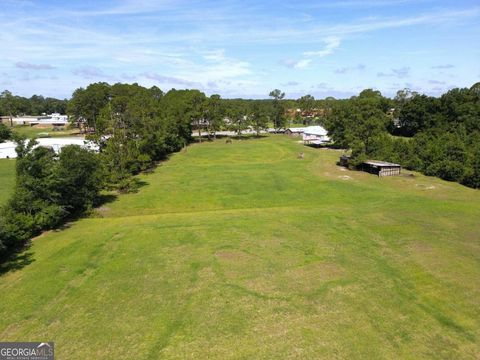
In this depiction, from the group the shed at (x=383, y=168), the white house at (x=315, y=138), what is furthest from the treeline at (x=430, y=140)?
the white house at (x=315, y=138)

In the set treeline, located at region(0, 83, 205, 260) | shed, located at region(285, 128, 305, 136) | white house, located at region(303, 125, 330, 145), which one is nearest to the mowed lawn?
treeline, located at region(0, 83, 205, 260)

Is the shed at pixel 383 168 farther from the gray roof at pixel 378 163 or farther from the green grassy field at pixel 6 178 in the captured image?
the green grassy field at pixel 6 178

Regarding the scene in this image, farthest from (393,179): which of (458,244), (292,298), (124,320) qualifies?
(124,320)

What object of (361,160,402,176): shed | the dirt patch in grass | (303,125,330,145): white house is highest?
(303,125,330,145): white house

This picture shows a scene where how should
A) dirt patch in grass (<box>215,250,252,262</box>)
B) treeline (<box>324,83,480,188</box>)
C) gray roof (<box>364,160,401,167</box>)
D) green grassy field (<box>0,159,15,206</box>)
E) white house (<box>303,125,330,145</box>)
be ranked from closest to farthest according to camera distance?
dirt patch in grass (<box>215,250,252,262</box>), green grassy field (<box>0,159,15,206</box>), treeline (<box>324,83,480,188</box>), gray roof (<box>364,160,401,167</box>), white house (<box>303,125,330,145</box>)

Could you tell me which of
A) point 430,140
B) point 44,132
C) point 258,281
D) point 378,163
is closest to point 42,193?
point 258,281

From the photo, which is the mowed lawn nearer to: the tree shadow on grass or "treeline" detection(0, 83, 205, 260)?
the tree shadow on grass

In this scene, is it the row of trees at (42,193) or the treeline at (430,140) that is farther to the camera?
the treeline at (430,140)

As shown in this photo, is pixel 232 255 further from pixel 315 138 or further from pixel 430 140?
pixel 315 138
